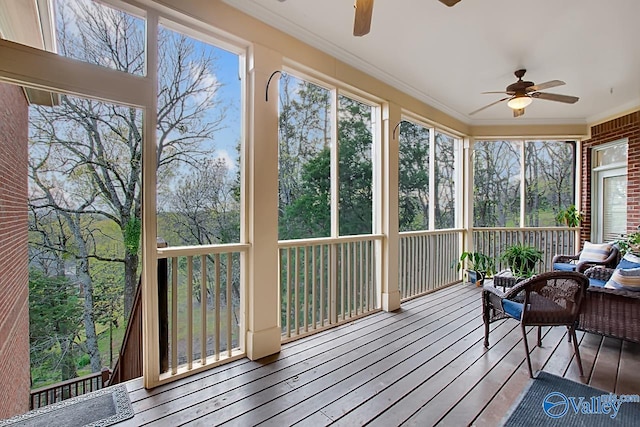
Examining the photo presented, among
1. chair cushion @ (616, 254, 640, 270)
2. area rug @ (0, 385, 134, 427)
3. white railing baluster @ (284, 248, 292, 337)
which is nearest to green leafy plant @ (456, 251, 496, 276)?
chair cushion @ (616, 254, 640, 270)

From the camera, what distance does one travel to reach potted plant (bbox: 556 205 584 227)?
5.42 metres

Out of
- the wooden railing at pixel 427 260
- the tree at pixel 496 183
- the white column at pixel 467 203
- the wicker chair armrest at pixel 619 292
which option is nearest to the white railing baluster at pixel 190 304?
the wooden railing at pixel 427 260

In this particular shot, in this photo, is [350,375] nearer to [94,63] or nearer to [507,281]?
[507,281]

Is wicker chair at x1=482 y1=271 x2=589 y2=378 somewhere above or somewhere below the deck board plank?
above

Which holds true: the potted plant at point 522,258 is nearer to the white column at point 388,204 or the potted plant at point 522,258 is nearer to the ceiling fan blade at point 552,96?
the white column at point 388,204

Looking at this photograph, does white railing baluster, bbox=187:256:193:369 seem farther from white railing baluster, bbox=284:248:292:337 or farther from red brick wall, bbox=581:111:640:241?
red brick wall, bbox=581:111:640:241

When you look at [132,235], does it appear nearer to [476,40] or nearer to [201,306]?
[201,306]

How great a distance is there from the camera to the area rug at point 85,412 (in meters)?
1.78

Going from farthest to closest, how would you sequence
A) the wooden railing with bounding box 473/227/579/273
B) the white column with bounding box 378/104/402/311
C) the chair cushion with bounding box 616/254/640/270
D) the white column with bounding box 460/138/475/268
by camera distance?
the wooden railing with bounding box 473/227/579/273
the white column with bounding box 460/138/475/268
the white column with bounding box 378/104/402/311
the chair cushion with bounding box 616/254/640/270

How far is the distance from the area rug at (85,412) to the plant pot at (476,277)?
491cm

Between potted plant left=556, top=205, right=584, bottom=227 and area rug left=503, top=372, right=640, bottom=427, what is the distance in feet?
13.9

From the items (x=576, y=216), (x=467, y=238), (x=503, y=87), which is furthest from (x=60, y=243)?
(x=576, y=216)

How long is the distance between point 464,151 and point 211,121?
4494mm

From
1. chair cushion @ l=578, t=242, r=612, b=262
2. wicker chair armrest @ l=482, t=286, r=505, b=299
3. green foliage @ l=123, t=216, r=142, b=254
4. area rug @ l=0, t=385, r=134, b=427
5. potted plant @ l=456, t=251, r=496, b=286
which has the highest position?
green foliage @ l=123, t=216, r=142, b=254
